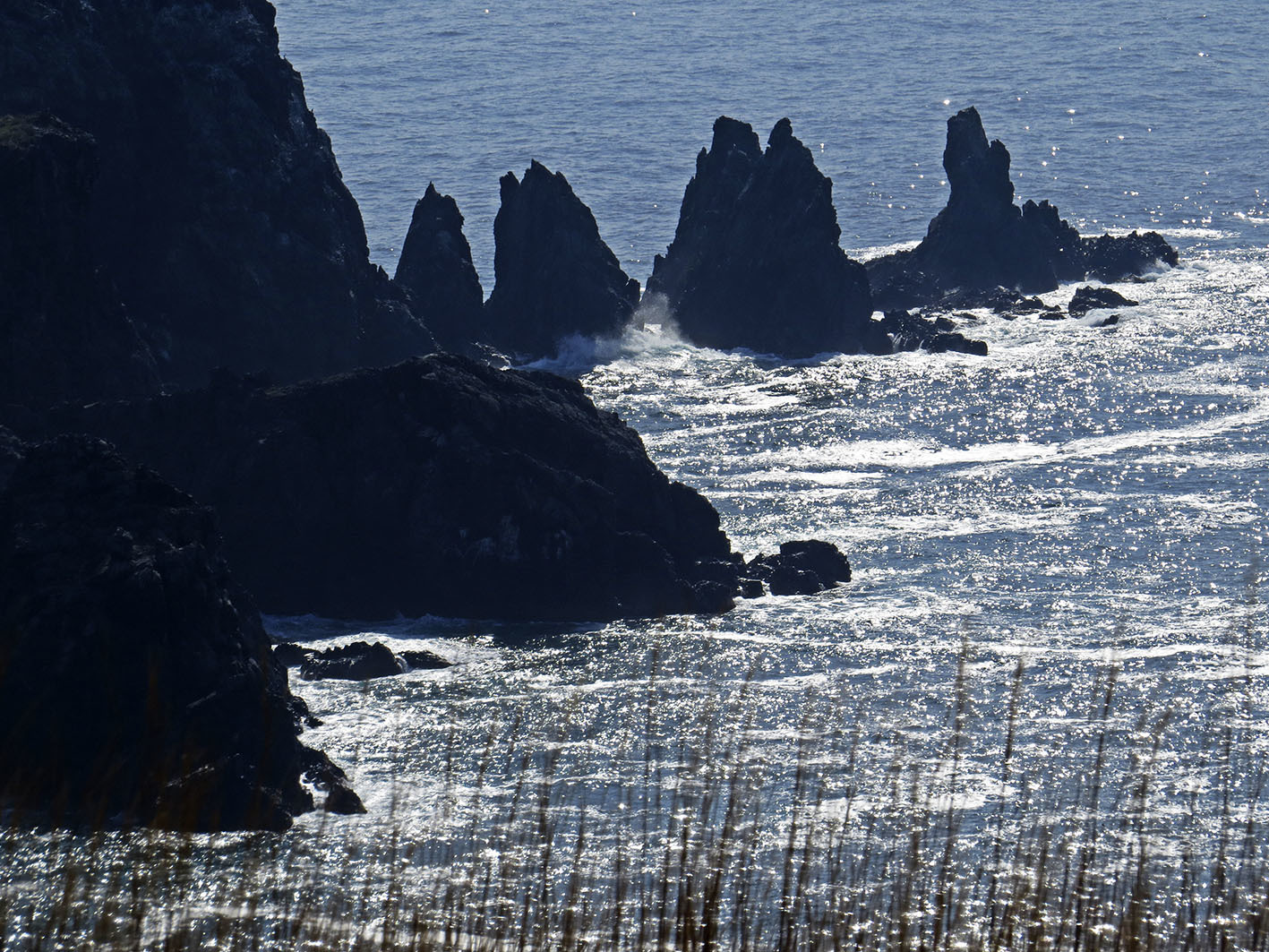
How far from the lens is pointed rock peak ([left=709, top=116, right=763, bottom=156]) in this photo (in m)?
140

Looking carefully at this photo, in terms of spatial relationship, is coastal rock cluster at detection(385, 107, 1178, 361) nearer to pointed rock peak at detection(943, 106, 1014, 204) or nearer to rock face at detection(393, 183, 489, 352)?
rock face at detection(393, 183, 489, 352)

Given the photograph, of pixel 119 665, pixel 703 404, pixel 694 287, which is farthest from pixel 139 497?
A: pixel 694 287

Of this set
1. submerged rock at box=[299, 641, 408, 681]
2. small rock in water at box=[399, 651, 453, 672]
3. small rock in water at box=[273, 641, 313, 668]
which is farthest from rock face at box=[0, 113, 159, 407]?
small rock in water at box=[399, 651, 453, 672]

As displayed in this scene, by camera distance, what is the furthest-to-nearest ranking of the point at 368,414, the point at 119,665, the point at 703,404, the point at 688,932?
the point at 703,404 → the point at 368,414 → the point at 119,665 → the point at 688,932

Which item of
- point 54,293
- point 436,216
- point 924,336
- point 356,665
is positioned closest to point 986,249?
point 924,336

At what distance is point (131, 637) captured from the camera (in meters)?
50.8

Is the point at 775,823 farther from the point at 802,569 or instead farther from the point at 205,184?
the point at 205,184

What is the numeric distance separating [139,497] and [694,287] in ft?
265

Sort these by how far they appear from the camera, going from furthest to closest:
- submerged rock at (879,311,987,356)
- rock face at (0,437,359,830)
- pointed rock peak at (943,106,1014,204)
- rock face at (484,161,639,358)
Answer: pointed rock peak at (943,106,1014,204), rock face at (484,161,639,358), submerged rock at (879,311,987,356), rock face at (0,437,359,830)

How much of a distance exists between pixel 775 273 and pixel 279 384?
44.8 m

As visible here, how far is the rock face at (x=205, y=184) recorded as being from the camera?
9794cm

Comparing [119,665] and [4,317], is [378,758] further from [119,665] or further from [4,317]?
[4,317]

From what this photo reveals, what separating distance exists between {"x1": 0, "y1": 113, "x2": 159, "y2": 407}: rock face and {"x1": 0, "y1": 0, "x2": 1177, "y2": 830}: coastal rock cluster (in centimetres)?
15

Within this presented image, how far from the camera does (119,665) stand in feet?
166
